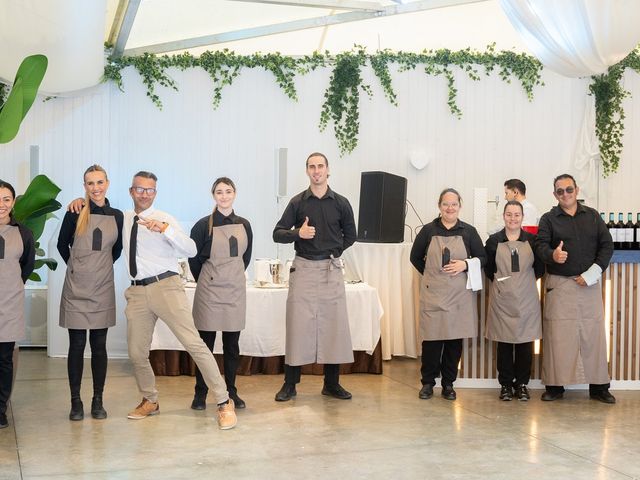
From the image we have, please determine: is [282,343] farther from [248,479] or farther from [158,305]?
[248,479]

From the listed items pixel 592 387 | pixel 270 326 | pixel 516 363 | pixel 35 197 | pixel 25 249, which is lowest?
pixel 592 387

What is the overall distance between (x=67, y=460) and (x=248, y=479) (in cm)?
91

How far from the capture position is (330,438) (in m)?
4.48

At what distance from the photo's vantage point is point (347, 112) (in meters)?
8.23

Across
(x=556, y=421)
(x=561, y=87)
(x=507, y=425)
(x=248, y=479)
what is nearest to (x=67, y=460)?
(x=248, y=479)

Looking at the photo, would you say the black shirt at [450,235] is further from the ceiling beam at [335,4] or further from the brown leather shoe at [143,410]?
the ceiling beam at [335,4]

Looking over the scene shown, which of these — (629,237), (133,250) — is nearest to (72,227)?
(133,250)

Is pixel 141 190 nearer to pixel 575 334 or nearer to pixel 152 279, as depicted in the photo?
pixel 152 279

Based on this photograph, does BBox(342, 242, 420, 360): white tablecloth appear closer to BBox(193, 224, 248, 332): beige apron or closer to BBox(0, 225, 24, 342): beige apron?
BBox(193, 224, 248, 332): beige apron

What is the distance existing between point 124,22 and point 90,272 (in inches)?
123

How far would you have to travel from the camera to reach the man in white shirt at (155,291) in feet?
15.2

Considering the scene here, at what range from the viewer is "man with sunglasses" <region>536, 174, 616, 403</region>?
5.39 meters

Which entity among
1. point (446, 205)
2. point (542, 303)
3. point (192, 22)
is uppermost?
point (192, 22)

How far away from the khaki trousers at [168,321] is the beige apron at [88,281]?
0.17 m
